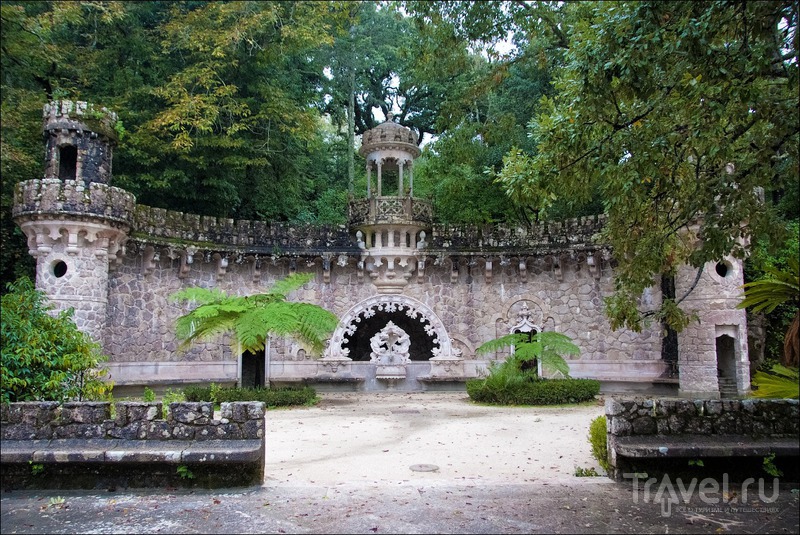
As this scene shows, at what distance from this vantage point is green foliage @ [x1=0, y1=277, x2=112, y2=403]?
638 centimetres

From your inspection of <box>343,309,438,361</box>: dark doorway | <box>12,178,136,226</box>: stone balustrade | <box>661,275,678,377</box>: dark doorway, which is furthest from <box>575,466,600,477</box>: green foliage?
<box>343,309,438,361</box>: dark doorway

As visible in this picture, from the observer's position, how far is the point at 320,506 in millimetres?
5172

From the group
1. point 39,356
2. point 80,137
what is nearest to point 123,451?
point 39,356

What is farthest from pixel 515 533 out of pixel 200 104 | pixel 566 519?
pixel 200 104

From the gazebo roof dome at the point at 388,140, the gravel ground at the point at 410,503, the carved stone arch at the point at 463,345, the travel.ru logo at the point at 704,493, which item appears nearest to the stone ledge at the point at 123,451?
the gravel ground at the point at 410,503

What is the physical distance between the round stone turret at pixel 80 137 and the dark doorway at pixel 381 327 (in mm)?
8659

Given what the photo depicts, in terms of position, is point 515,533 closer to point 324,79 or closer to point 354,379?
point 354,379

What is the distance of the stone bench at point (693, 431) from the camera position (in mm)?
5781

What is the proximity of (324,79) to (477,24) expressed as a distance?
1659cm

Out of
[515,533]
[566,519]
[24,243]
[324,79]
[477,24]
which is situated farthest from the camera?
[324,79]

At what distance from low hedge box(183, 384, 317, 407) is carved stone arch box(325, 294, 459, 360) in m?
3.24

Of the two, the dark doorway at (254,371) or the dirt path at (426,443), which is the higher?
the dark doorway at (254,371)

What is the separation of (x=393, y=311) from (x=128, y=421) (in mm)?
12024

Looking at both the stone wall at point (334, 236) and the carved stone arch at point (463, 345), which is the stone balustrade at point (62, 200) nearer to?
the stone wall at point (334, 236)
